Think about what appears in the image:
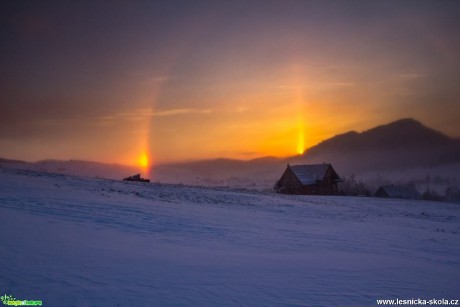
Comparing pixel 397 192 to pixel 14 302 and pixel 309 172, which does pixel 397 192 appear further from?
pixel 14 302

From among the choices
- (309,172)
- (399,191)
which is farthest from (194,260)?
(399,191)

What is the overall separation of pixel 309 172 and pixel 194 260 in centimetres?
5977

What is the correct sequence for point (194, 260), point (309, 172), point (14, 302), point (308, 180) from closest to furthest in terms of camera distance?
point (14, 302)
point (194, 260)
point (308, 180)
point (309, 172)

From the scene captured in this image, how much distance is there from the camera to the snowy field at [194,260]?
24.5ft

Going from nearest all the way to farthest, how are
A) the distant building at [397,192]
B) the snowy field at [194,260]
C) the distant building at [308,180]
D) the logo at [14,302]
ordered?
the logo at [14,302] < the snowy field at [194,260] < the distant building at [308,180] < the distant building at [397,192]

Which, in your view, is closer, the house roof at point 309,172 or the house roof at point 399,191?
the house roof at point 309,172

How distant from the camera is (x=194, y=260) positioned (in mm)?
10461

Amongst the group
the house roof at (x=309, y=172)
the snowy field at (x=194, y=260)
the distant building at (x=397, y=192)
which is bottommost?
the snowy field at (x=194, y=260)

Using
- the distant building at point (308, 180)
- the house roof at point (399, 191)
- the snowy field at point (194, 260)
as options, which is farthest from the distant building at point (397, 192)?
the snowy field at point (194, 260)

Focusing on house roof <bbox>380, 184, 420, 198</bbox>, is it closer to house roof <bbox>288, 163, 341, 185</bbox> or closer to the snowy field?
house roof <bbox>288, 163, 341, 185</bbox>

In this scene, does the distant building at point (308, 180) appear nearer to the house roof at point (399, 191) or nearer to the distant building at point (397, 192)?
the distant building at point (397, 192)

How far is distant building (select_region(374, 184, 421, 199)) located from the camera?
247 ft

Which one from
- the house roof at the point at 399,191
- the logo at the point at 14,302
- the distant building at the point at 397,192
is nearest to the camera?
the logo at the point at 14,302

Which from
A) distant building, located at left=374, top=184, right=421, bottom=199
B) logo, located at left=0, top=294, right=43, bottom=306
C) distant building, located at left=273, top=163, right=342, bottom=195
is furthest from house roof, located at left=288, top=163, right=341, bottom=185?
logo, located at left=0, top=294, right=43, bottom=306
